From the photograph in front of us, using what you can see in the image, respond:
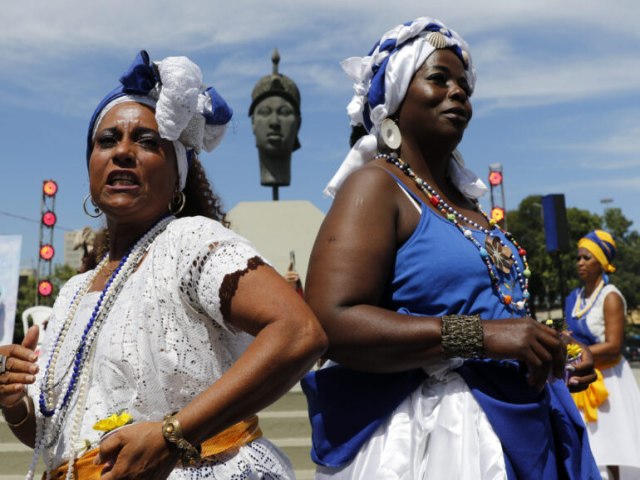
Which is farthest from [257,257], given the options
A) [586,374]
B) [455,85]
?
[586,374]

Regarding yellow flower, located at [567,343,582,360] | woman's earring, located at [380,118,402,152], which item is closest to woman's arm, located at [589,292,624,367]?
yellow flower, located at [567,343,582,360]

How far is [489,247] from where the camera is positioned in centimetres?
209

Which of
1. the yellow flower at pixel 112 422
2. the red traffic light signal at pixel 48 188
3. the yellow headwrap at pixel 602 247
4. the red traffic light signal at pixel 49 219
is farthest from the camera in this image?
the red traffic light signal at pixel 48 188

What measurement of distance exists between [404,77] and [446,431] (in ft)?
3.12

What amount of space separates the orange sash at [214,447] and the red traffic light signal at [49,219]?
67.9ft

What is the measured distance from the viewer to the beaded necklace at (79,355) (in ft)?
5.55

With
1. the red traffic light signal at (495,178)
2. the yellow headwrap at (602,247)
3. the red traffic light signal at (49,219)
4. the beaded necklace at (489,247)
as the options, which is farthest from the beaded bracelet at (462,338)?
the red traffic light signal at (495,178)

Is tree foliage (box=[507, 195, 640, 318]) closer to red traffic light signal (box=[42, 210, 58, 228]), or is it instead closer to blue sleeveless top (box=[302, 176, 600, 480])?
red traffic light signal (box=[42, 210, 58, 228])

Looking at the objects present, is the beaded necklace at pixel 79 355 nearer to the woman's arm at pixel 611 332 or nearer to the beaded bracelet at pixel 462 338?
the beaded bracelet at pixel 462 338

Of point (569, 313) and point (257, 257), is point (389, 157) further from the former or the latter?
point (569, 313)

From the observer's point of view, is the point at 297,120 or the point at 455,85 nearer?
the point at 455,85

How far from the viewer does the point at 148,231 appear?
186 centimetres

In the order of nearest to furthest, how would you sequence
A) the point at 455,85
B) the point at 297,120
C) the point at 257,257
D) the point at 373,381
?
the point at 257,257 < the point at 373,381 < the point at 455,85 < the point at 297,120

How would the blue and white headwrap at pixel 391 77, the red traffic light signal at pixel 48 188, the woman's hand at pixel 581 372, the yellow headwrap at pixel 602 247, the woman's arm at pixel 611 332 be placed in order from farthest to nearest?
the red traffic light signal at pixel 48 188 < the yellow headwrap at pixel 602 247 < the woman's arm at pixel 611 332 < the woman's hand at pixel 581 372 < the blue and white headwrap at pixel 391 77
